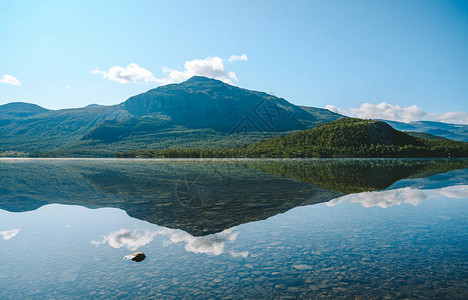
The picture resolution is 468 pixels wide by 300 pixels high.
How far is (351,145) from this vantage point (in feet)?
481

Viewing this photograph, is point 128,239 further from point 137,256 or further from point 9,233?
point 9,233

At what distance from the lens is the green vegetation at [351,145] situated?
5605 inches

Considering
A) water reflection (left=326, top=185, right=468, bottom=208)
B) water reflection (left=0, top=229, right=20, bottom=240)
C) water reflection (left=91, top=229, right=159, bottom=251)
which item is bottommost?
water reflection (left=0, top=229, right=20, bottom=240)

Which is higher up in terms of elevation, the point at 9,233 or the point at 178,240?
the point at 178,240

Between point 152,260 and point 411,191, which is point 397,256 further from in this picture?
point 411,191

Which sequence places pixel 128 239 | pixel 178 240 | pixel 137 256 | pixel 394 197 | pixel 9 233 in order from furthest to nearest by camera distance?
1. pixel 394 197
2. pixel 9 233
3. pixel 128 239
4. pixel 178 240
5. pixel 137 256

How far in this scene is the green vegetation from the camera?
142375 mm

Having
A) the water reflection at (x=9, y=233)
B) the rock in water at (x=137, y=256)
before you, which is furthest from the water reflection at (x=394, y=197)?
the water reflection at (x=9, y=233)

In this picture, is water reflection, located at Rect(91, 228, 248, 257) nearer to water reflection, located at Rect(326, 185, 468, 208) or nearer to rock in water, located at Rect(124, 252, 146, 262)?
rock in water, located at Rect(124, 252, 146, 262)

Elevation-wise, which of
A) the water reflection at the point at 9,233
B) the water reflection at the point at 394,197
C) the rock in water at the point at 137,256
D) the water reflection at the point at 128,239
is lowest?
the water reflection at the point at 9,233

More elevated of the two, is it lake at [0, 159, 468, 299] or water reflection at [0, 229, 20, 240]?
lake at [0, 159, 468, 299]

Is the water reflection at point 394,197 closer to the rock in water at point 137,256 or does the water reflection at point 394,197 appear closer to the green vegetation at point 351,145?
the rock in water at point 137,256

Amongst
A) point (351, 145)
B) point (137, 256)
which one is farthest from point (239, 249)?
point (351, 145)

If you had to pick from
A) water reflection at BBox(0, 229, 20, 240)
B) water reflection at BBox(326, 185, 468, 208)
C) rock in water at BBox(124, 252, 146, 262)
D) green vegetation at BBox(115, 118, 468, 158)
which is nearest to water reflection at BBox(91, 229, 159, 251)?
rock in water at BBox(124, 252, 146, 262)
